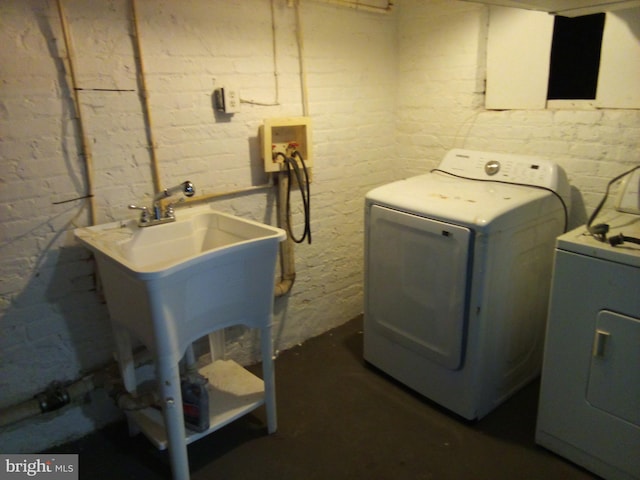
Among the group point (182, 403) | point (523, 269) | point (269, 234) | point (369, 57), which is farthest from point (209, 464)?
point (369, 57)

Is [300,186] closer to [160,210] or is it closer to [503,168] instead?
[160,210]

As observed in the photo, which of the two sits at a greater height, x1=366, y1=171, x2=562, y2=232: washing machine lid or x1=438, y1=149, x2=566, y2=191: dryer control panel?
x1=438, y1=149, x2=566, y2=191: dryer control panel

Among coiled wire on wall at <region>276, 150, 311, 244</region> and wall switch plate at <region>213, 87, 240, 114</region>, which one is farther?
coiled wire on wall at <region>276, 150, 311, 244</region>

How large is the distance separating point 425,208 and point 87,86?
4.76 feet

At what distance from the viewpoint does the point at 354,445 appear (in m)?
1.98

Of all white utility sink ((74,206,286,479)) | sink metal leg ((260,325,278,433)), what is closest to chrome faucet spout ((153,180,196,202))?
white utility sink ((74,206,286,479))

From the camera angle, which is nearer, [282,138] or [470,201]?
[470,201]

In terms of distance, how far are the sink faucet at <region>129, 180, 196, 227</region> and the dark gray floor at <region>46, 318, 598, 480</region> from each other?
3.17ft

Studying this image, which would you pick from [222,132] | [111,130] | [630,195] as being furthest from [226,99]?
[630,195]

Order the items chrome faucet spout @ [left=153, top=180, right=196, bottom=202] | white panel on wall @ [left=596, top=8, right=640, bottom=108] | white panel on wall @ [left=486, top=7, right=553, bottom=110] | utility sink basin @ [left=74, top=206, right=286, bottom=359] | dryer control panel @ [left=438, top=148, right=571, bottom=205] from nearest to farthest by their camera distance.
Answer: utility sink basin @ [left=74, top=206, right=286, bottom=359], chrome faucet spout @ [left=153, top=180, right=196, bottom=202], white panel on wall @ [left=596, top=8, right=640, bottom=108], dryer control panel @ [left=438, top=148, right=571, bottom=205], white panel on wall @ [left=486, top=7, right=553, bottom=110]

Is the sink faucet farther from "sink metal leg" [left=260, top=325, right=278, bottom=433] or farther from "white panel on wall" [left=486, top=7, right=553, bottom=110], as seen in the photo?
"white panel on wall" [left=486, top=7, right=553, bottom=110]

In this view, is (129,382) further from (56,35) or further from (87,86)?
(56,35)

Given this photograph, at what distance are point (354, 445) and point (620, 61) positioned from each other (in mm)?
2018

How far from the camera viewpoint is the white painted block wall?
1751 mm
